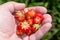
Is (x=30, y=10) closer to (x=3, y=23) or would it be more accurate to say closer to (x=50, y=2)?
(x=3, y=23)

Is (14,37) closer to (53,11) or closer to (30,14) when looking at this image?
(30,14)

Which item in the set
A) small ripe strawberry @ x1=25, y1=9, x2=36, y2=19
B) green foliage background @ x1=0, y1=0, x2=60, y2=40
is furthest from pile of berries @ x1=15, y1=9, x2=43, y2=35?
green foliage background @ x1=0, y1=0, x2=60, y2=40

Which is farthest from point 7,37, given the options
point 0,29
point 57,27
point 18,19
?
point 57,27

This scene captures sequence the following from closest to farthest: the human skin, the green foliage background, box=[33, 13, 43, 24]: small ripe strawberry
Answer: the human skin → box=[33, 13, 43, 24]: small ripe strawberry → the green foliage background

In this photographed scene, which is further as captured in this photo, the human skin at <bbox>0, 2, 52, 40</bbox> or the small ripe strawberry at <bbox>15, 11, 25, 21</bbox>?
the small ripe strawberry at <bbox>15, 11, 25, 21</bbox>

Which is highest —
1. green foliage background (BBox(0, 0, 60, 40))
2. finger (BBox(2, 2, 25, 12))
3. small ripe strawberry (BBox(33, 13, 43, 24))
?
finger (BBox(2, 2, 25, 12))

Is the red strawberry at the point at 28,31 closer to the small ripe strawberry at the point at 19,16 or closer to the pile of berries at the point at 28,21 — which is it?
the pile of berries at the point at 28,21

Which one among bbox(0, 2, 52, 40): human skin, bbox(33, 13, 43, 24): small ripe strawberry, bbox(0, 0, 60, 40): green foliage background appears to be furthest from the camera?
bbox(0, 0, 60, 40): green foliage background

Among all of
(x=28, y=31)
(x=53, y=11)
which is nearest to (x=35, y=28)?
(x=28, y=31)

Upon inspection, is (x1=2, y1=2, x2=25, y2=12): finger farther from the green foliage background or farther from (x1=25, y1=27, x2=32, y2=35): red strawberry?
the green foliage background
